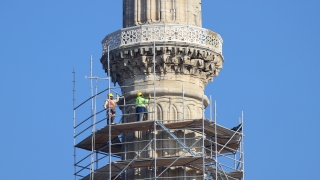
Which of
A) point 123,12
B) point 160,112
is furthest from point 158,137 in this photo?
point 123,12

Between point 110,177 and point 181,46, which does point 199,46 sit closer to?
point 181,46

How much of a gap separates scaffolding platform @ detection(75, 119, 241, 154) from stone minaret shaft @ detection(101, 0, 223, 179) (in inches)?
20.6

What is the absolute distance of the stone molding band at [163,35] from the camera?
74375 millimetres

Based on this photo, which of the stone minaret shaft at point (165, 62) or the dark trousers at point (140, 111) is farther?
the stone minaret shaft at point (165, 62)

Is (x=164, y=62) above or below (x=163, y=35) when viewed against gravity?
below

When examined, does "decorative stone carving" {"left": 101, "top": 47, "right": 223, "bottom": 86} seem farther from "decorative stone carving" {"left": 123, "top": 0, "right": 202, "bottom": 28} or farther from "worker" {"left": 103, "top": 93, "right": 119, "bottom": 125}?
"worker" {"left": 103, "top": 93, "right": 119, "bottom": 125}

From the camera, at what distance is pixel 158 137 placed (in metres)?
73.6

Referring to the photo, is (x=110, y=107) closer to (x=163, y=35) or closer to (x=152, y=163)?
(x=152, y=163)

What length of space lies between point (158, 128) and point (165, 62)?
115 inches

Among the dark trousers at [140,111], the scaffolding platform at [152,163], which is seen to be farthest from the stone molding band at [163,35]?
the scaffolding platform at [152,163]

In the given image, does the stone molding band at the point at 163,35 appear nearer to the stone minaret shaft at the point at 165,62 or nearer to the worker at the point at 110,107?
the stone minaret shaft at the point at 165,62

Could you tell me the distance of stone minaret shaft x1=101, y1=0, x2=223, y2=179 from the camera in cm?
7381

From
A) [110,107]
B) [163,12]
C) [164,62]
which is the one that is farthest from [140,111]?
[163,12]

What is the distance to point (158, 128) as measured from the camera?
73.2m
